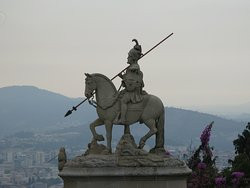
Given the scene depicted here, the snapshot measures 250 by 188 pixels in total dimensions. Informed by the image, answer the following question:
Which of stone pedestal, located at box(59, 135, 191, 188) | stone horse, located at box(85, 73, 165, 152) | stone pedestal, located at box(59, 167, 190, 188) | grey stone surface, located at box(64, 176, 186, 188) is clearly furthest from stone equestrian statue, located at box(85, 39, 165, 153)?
grey stone surface, located at box(64, 176, 186, 188)

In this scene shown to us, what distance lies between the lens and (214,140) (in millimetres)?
→ 130750

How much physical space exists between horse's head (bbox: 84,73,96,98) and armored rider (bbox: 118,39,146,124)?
61cm

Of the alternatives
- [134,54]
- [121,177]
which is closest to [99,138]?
[121,177]

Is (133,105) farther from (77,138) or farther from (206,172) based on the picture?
(77,138)

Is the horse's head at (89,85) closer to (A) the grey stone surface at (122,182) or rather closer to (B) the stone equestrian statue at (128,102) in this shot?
(B) the stone equestrian statue at (128,102)

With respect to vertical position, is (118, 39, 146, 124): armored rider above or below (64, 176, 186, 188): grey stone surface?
above

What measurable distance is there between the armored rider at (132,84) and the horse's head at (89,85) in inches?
23.8

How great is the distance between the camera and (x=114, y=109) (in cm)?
1609

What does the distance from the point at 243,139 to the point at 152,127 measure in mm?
19771

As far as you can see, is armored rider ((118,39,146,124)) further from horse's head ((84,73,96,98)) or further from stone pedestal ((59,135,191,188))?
stone pedestal ((59,135,191,188))

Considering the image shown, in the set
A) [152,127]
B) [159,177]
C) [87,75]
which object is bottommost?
[159,177]

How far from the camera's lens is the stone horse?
16031mm

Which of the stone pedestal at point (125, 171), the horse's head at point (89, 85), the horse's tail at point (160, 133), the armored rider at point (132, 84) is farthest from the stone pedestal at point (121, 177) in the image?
the horse's head at point (89, 85)

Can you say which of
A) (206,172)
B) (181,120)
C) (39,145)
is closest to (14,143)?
(39,145)
